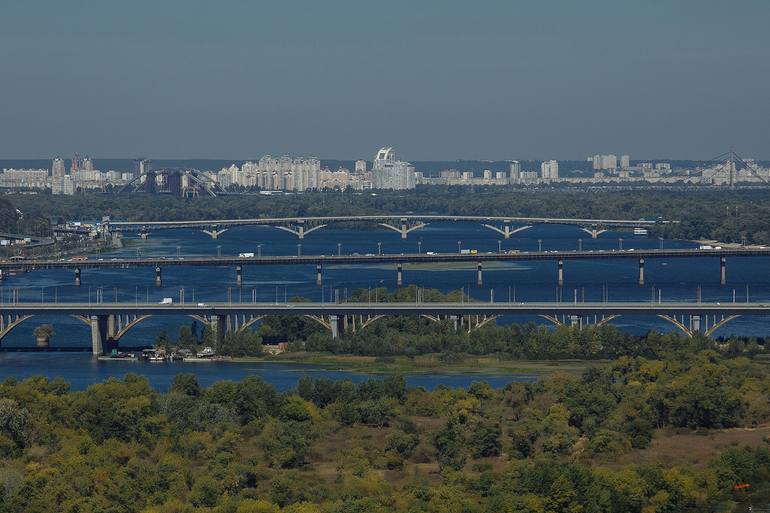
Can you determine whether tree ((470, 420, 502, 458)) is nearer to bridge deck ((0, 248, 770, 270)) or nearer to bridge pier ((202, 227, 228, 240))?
bridge deck ((0, 248, 770, 270))

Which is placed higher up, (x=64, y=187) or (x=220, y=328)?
(x=64, y=187)

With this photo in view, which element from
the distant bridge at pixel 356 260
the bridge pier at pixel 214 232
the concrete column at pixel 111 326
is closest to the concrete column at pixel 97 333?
the concrete column at pixel 111 326

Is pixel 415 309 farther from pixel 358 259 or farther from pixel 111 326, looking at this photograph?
pixel 358 259

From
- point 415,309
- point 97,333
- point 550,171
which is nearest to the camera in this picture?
point 97,333

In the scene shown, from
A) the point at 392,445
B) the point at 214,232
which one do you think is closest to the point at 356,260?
the point at 214,232

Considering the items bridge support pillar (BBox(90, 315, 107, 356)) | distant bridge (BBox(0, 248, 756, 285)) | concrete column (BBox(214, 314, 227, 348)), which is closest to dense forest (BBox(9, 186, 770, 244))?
distant bridge (BBox(0, 248, 756, 285))

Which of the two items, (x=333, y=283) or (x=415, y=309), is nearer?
(x=415, y=309)
